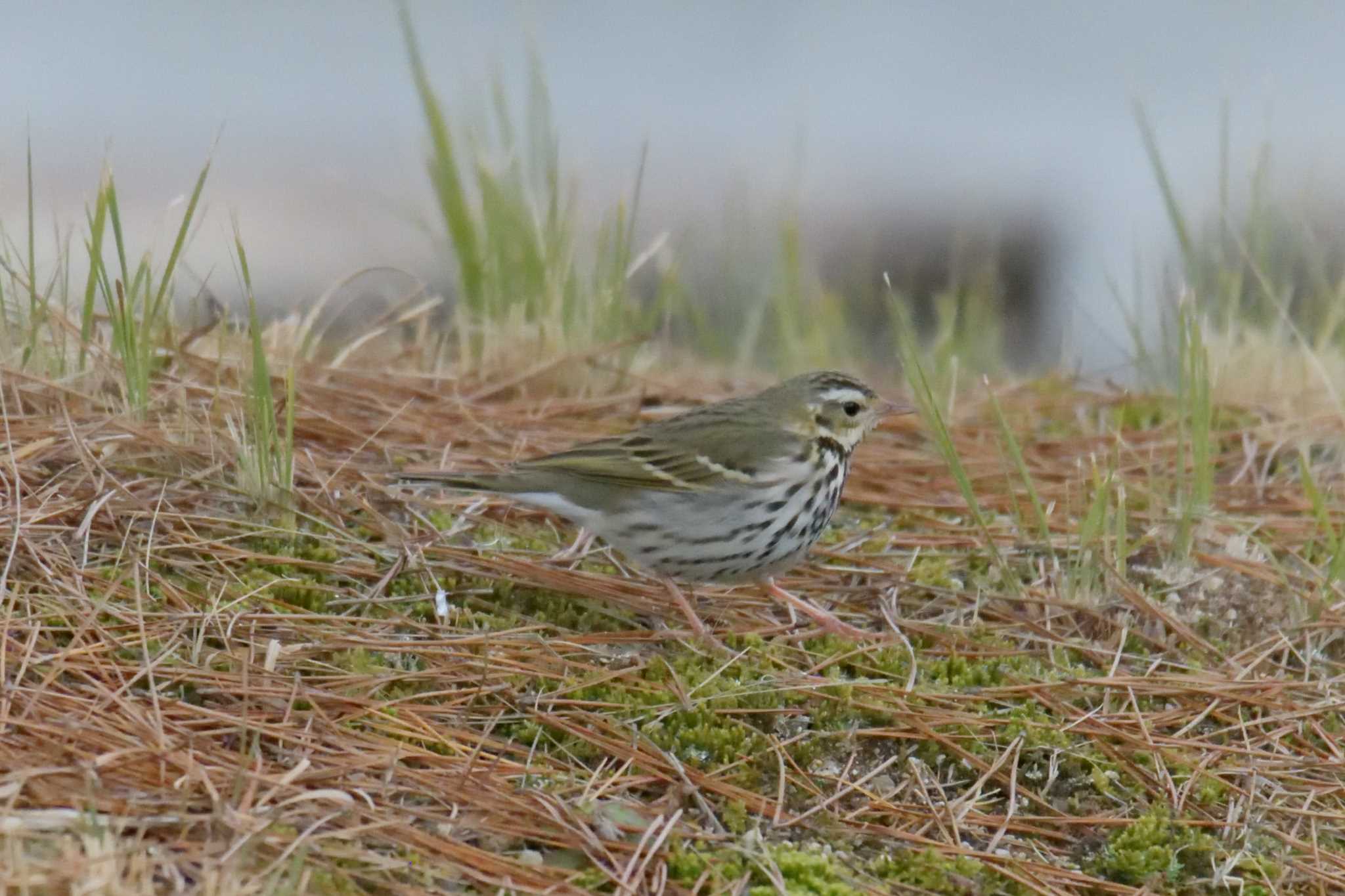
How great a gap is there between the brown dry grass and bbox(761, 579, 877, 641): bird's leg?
0.26 ft

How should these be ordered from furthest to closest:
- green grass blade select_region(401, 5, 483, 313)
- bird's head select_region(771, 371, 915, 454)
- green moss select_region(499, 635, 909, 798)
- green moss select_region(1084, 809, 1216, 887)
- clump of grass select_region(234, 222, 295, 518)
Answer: green grass blade select_region(401, 5, 483, 313) → bird's head select_region(771, 371, 915, 454) → clump of grass select_region(234, 222, 295, 518) → green moss select_region(499, 635, 909, 798) → green moss select_region(1084, 809, 1216, 887)

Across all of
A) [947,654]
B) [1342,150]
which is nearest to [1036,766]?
[947,654]

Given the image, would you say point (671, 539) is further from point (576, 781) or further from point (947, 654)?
point (576, 781)

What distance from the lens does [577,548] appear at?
5117mm

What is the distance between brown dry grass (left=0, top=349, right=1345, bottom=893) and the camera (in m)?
3.20

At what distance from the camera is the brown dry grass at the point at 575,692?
10.5ft

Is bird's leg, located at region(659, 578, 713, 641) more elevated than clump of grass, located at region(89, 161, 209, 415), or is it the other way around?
clump of grass, located at region(89, 161, 209, 415)

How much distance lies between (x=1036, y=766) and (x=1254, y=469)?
2451 millimetres

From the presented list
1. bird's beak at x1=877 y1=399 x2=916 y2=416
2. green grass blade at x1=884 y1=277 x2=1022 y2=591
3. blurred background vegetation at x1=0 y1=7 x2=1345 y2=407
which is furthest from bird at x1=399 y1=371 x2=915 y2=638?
blurred background vegetation at x1=0 y1=7 x2=1345 y2=407

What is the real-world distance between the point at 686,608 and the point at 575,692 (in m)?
0.68

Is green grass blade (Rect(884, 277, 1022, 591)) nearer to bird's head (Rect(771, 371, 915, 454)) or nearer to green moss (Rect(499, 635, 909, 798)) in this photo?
bird's head (Rect(771, 371, 915, 454))

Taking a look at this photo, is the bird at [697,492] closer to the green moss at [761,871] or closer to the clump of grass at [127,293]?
the clump of grass at [127,293]

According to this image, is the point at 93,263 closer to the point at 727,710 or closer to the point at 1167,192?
the point at 727,710

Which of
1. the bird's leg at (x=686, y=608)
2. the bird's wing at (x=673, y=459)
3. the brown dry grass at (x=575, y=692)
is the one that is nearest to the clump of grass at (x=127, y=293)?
the brown dry grass at (x=575, y=692)
